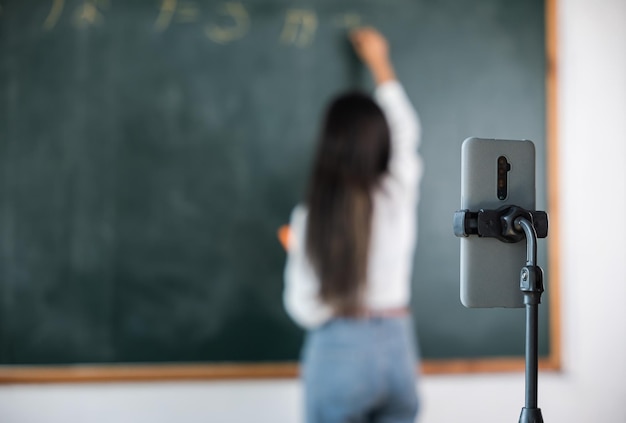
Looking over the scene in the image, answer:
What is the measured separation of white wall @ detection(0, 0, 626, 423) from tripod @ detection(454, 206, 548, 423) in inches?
58.2

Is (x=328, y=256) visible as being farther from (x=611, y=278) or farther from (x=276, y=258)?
(x=611, y=278)

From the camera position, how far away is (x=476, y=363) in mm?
2355

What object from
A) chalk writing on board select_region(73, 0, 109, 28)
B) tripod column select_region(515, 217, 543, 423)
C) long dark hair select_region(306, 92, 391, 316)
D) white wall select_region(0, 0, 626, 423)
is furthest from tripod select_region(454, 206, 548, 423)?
chalk writing on board select_region(73, 0, 109, 28)

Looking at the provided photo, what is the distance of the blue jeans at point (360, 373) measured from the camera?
1.66 m

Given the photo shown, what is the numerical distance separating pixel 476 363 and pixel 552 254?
49 centimetres

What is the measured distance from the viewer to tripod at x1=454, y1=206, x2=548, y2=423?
0.92 meters

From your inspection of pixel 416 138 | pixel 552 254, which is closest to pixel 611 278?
pixel 552 254

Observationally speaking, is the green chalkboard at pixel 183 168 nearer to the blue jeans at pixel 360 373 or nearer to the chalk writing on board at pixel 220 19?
the chalk writing on board at pixel 220 19

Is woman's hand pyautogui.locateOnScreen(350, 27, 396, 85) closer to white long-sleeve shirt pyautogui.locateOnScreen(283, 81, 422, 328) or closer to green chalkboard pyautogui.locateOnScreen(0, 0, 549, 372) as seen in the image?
green chalkboard pyautogui.locateOnScreen(0, 0, 549, 372)

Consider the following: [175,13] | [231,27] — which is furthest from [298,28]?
[175,13]

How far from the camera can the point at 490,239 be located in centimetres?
97

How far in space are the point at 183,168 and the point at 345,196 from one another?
75cm

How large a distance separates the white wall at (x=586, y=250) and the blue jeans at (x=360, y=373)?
0.67 metres

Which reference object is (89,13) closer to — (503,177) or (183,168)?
(183,168)
